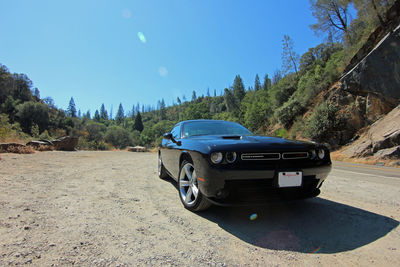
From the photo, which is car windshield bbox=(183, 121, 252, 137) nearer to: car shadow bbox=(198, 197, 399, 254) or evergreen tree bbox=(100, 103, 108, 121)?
car shadow bbox=(198, 197, 399, 254)

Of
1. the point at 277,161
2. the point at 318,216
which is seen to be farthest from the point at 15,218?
the point at 318,216

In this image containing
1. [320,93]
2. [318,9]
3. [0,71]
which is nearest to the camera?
[320,93]

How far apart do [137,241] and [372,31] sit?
20.9 m

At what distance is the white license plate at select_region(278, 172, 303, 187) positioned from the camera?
214cm

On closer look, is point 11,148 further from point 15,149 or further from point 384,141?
point 384,141

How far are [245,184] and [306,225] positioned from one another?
81 cm

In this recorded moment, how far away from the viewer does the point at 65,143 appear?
12.6 metres

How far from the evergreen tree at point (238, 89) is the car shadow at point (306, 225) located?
86.6m

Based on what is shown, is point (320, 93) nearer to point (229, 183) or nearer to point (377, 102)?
point (377, 102)

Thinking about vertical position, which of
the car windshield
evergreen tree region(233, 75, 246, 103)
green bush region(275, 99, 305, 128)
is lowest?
the car windshield

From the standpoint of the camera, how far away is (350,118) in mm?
14797

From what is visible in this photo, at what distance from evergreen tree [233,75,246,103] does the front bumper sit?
87.0 metres

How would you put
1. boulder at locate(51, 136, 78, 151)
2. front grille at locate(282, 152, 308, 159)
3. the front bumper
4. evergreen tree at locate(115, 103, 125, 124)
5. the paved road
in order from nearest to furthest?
1. the front bumper
2. front grille at locate(282, 152, 308, 159)
3. the paved road
4. boulder at locate(51, 136, 78, 151)
5. evergreen tree at locate(115, 103, 125, 124)

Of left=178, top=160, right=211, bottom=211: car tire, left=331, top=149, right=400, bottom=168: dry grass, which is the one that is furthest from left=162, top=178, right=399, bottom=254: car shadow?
left=331, top=149, right=400, bottom=168: dry grass
